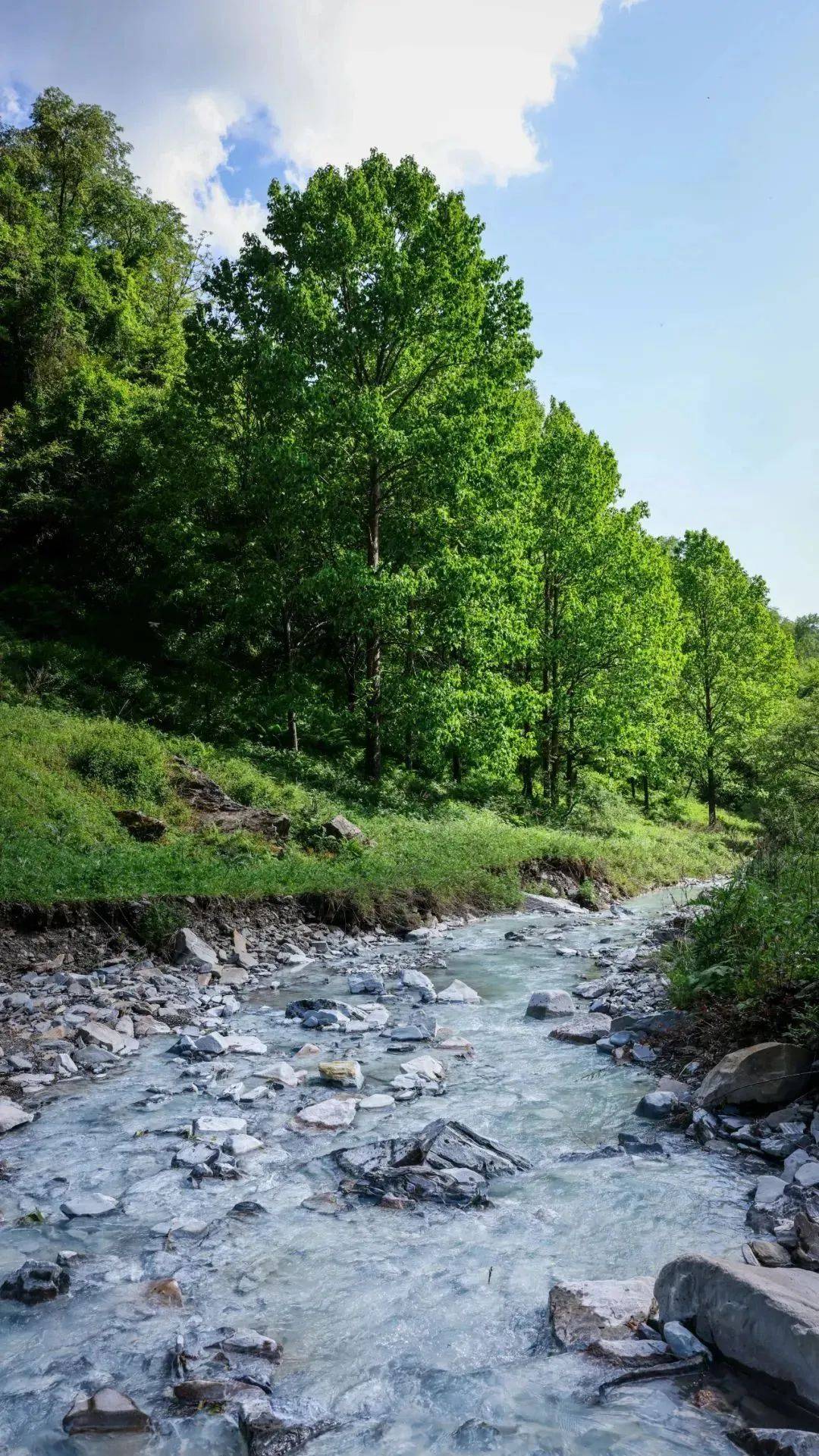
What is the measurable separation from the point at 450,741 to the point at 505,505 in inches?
308

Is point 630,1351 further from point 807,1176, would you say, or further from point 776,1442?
point 807,1176

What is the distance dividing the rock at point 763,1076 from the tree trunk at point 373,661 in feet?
57.1

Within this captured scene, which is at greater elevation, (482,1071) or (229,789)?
(229,789)

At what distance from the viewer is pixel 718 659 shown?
3753 centimetres

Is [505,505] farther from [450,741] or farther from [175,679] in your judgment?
[175,679]

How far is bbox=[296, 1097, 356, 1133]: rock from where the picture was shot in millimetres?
6195

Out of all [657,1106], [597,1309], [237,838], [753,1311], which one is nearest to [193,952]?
[237,838]

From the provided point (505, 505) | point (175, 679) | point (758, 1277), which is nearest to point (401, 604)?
point (505, 505)

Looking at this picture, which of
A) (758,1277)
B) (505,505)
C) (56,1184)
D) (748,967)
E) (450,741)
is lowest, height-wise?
(56,1184)

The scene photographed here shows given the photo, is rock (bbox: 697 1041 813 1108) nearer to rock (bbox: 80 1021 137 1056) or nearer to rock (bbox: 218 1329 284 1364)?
rock (bbox: 218 1329 284 1364)

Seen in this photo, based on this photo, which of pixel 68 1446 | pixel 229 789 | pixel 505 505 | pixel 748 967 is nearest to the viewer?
pixel 68 1446

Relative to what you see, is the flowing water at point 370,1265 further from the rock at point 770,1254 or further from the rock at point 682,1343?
the rock at point 770,1254

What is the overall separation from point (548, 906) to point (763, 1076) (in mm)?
11925

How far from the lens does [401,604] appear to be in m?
22.0
